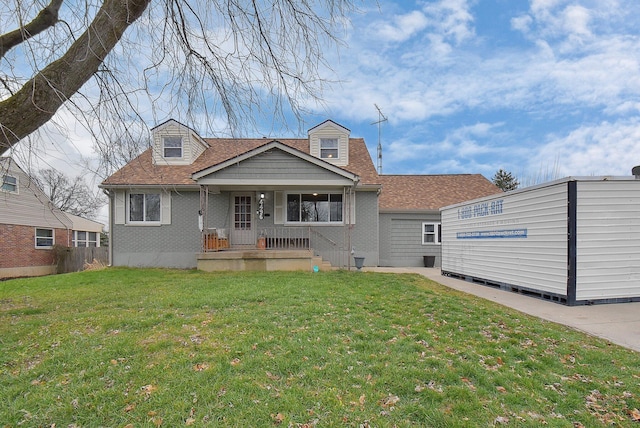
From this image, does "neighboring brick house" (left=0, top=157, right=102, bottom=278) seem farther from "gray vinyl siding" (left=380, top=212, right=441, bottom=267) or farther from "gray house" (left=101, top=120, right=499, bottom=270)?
"gray vinyl siding" (left=380, top=212, right=441, bottom=267)

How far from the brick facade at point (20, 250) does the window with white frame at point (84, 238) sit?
3283 mm

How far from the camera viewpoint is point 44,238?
18.3m

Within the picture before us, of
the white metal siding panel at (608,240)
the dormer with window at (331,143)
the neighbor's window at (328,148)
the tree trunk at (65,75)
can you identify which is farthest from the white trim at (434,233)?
the tree trunk at (65,75)

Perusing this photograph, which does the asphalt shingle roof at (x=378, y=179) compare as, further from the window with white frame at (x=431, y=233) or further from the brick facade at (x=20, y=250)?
the brick facade at (x=20, y=250)

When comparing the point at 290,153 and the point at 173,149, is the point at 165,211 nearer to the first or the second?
the point at 173,149

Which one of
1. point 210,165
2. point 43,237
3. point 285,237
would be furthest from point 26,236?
point 285,237

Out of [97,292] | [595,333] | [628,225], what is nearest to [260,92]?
[595,333]

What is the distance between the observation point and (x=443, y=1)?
20.3 ft

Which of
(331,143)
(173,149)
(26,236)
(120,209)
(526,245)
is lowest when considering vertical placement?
(26,236)

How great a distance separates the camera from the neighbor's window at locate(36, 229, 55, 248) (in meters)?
18.0

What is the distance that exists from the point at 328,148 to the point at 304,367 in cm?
1228

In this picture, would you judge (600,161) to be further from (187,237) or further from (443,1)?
(187,237)

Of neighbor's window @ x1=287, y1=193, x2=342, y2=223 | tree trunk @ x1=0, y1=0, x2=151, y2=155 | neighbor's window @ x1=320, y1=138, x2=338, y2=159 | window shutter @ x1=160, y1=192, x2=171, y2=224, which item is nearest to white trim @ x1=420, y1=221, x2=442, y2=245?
neighbor's window @ x1=287, y1=193, x2=342, y2=223

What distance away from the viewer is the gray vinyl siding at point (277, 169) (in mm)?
11711
